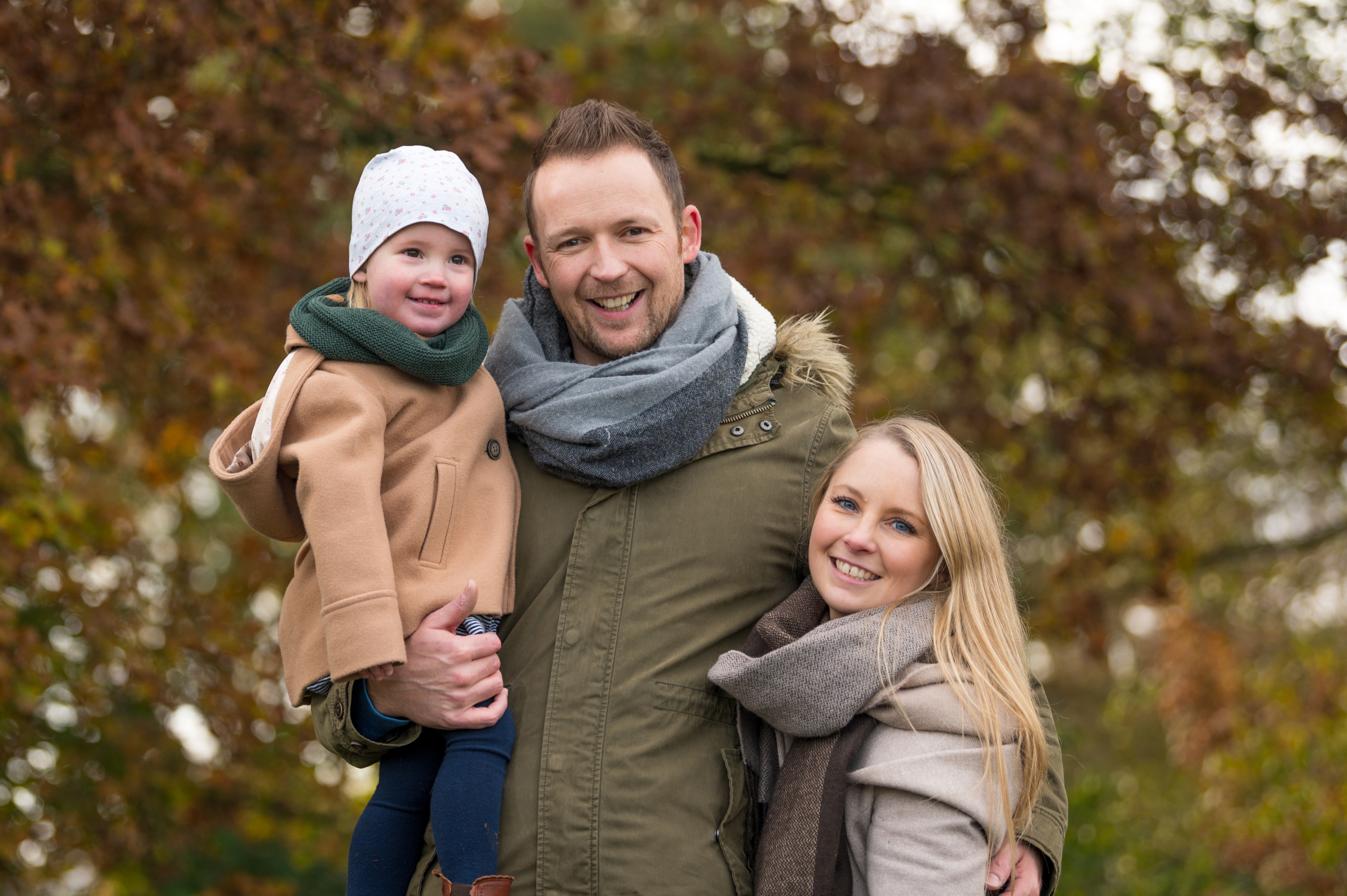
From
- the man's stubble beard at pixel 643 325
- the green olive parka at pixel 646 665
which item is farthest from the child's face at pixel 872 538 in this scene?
the man's stubble beard at pixel 643 325

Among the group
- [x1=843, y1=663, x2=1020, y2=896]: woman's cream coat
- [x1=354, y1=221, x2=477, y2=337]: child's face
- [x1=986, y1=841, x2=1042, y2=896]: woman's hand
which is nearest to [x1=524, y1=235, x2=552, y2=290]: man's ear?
[x1=354, y1=221, x2=477, y2=337]: child's face

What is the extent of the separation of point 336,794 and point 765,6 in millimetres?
5369

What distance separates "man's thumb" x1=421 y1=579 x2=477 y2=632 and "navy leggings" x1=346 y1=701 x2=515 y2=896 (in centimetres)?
18

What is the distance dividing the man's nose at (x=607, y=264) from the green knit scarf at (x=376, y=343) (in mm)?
332

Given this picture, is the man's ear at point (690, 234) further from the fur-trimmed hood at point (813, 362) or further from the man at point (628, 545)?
the fur-trimmed hood at point (813, 362)

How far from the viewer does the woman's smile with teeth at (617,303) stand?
8.67 feet

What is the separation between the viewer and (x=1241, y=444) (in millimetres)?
9047

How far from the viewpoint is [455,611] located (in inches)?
92.4

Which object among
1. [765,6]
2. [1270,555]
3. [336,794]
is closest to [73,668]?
[336,794]

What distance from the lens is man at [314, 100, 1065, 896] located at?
235 cm

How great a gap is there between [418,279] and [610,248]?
16.6 inches

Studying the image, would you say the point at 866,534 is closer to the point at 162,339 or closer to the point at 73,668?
the point at 162,339

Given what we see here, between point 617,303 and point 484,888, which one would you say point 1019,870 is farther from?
point 617,303

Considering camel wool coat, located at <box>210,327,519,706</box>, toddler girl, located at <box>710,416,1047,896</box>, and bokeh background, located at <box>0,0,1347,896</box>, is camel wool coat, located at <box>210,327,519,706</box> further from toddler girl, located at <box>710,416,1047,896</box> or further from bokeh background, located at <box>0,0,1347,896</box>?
bokeh background, located at <box>0,0,1347,896</box>
